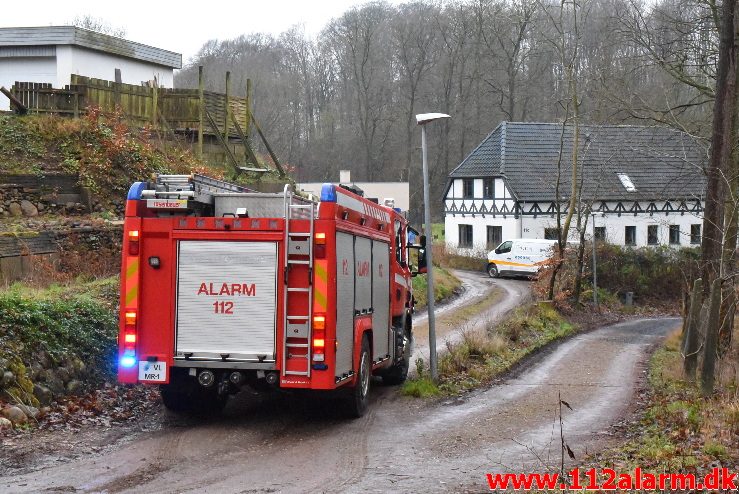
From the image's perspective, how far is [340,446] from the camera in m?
10.1

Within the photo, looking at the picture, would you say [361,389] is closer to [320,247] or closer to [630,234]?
[320,247]

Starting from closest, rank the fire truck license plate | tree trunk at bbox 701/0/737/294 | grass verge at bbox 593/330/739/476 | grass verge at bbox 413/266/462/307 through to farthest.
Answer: grass verge at bbox 593/330/739/476, the fire truck license plate, tree trunk at bbox 701/0/737/294, grass verge at bbox 413/266/462/307

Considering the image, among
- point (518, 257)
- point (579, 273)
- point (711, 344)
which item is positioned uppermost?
point (518, 257)

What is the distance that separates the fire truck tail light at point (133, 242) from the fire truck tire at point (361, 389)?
312 centimetres

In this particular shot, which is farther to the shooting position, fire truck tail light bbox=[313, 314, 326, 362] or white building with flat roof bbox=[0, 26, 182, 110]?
white building with flat roof bbox=[0, 26, 182, 110]

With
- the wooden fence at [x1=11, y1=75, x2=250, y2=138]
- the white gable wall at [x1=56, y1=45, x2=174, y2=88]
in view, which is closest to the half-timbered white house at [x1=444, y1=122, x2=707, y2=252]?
the wooden fence at [x1=11, y1=75, x2=250, y2=138]

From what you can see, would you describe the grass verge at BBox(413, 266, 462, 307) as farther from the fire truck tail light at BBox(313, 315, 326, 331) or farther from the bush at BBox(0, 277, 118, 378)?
the fire truck tail light at BBox(313, 315, 326, 331)

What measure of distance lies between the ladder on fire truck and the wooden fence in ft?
51.9

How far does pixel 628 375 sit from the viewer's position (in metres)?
18.2

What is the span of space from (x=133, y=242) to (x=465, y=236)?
44.1m

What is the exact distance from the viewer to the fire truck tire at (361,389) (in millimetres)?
11500

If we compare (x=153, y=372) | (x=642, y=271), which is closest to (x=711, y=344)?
(x=153, y=372)

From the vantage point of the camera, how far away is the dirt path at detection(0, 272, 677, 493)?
8.25 meters

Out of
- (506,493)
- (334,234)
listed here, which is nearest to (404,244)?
(334,234)
